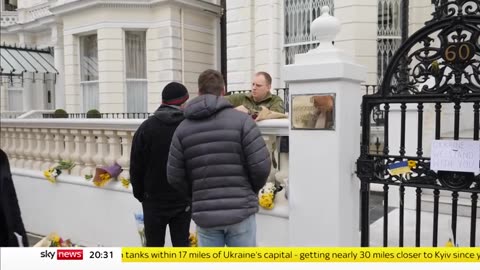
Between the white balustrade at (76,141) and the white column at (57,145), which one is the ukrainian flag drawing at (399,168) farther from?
Answer: the white column at (57,145)

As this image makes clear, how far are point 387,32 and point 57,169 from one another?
24.5 ft

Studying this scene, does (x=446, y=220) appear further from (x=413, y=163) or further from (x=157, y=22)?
(x=157, y=22)

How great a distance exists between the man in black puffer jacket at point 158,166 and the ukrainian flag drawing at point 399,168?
164 centimetres

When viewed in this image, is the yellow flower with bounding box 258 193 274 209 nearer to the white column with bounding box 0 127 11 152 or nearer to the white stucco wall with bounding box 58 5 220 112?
the white column with bounding box 0 127 11 152

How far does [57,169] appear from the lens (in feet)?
17.8

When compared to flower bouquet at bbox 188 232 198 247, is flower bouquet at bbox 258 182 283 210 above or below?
above

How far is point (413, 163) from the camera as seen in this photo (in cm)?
314

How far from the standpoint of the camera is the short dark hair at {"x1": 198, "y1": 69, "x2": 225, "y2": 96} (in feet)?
9.49

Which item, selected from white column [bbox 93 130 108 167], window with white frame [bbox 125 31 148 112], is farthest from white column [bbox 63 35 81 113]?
white column [bbox 93 130 108 167]

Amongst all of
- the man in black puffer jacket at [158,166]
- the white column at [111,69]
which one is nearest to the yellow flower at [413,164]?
the man in black puffer jacket at [158,166]

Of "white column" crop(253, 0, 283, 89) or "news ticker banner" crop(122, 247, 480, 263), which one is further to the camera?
"white column" crop(253, 0, 283, 89)

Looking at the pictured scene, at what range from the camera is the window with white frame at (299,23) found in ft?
32.9

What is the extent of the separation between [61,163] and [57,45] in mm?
11143

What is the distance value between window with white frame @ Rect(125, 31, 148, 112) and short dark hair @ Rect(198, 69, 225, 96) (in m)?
10.6
